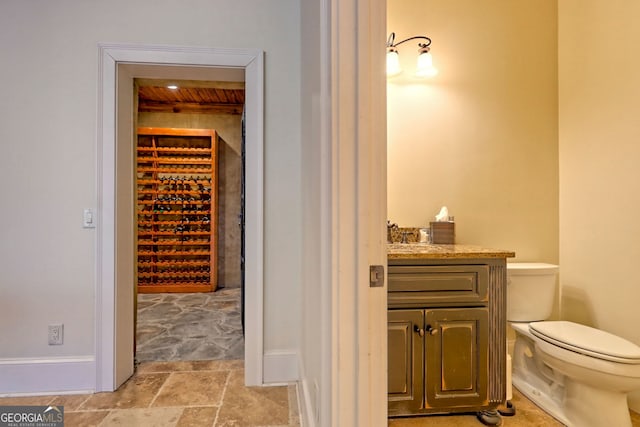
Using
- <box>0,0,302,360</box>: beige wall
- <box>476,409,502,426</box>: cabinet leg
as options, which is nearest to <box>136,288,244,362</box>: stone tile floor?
<box>0,0,302,360</box>: beige wall

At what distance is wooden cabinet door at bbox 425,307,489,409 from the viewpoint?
1624 mm

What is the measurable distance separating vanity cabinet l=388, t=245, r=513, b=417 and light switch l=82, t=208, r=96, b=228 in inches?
71.7

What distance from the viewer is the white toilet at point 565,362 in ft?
4.77

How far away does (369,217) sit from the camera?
841mm

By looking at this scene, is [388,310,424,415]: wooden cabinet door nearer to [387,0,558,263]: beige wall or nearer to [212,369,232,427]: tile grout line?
[387,0,558,263]: beige wall

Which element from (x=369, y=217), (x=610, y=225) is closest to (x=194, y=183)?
(x=369, y=217)

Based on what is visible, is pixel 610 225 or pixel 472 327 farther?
pixel 610 225

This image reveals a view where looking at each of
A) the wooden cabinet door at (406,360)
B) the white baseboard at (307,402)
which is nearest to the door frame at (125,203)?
the white baseboard at (307,402)

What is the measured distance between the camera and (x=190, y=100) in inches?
176

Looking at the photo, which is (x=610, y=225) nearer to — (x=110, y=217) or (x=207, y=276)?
(x=110, y=217)

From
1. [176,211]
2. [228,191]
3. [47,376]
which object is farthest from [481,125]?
[176,211]

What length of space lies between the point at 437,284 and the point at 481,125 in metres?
1.34

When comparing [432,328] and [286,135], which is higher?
[286,135]

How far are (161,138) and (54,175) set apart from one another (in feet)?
9.64
